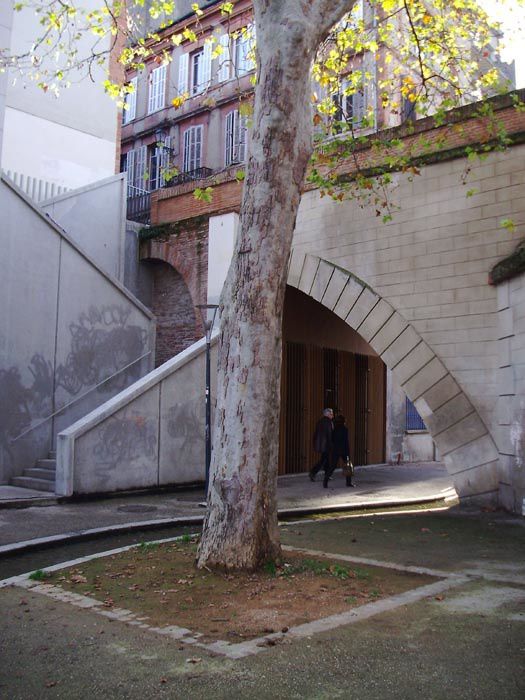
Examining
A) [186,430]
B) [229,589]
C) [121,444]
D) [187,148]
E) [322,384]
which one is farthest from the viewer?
[187,148]

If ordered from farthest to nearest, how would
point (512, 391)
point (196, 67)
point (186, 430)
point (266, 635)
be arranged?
1. point (196, 67)
2. point (186, 430)
3. point (512, 391)
4. point (266, 635)

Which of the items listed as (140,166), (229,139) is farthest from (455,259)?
(140,166)

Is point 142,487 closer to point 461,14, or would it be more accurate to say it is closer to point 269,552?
point 269,552

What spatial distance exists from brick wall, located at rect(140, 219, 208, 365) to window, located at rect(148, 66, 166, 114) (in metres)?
15.3

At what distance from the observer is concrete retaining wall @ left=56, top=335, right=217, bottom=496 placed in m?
11.9

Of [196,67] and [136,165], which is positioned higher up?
[196,67]

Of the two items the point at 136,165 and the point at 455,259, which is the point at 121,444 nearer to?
the point at 455,259

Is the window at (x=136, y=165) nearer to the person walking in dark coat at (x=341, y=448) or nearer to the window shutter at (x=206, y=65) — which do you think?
the window shutter at (x=206, y=65)

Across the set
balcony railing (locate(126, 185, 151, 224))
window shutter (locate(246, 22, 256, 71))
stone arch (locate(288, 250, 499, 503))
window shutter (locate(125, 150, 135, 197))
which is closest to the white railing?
balcony railing (locate(126, 185, 151, 224))

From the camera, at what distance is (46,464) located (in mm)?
13109

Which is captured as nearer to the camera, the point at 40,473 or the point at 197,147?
the point at 40,473

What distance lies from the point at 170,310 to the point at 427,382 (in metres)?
7.84

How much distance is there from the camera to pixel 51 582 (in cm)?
600

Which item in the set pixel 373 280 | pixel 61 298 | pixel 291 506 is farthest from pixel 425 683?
pixel 61 298
